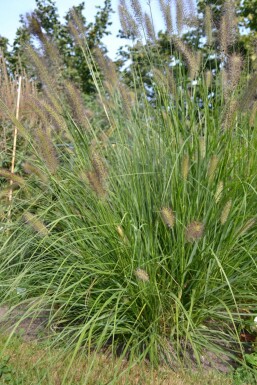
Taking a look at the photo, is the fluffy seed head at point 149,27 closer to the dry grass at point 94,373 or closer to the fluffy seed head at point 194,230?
the fluffy seed head at point 194,230

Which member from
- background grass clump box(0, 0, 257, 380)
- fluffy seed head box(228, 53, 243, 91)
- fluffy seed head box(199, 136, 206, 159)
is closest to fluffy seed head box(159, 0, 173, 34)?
background grass clump box(0, 0, 257, 380)

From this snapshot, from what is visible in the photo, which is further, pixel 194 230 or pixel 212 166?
pixel 212 166

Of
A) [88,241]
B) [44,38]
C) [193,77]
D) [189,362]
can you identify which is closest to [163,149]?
[193,77]

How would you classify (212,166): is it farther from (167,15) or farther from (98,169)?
(167,15)

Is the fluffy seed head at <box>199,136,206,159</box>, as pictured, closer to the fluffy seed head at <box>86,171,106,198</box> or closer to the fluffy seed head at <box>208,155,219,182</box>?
the fluffy seed head at <box>208,155,219,182</box>

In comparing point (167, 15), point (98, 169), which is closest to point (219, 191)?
point (98, 169)

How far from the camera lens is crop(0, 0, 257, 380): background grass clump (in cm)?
357

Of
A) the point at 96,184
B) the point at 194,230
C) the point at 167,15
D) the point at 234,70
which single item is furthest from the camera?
the point at 167,15

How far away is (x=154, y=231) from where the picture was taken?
3.89 metres

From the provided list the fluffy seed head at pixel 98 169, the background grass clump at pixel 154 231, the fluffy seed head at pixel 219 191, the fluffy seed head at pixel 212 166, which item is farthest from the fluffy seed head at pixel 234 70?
the fluffy seed head at pixel 98 169

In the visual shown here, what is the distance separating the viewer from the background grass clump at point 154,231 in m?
3.57

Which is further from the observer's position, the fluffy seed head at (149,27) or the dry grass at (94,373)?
the fluffy seed head at (149,27)

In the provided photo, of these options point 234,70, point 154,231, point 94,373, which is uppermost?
point 234,70

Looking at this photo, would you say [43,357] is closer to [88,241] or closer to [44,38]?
[88,241]
